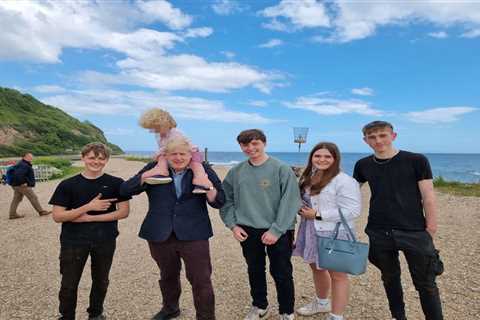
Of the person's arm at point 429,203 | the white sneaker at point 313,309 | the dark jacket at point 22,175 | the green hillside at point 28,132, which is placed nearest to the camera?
the person's arm at point 429,203

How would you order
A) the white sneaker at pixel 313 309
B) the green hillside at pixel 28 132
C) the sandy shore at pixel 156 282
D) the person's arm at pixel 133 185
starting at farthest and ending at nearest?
1. the green hillside at pixel 28 132
2. the sandy shore at pixel 156 282
3. the white sneaker at pixel 313 309
4. the person's arm at pixel 133 185

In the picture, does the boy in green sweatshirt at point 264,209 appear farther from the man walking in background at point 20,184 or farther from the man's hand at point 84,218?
the man walking in background at point 20,184

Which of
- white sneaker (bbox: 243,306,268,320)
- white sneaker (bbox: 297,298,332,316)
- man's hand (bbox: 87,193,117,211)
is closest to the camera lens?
man's hand (bbox: 87,193,117,211)

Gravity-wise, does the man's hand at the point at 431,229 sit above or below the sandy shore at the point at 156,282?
above

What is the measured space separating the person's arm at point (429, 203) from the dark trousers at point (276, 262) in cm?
121

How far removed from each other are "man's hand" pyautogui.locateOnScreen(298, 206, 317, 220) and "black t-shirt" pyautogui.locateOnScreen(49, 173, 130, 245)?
1.80 m

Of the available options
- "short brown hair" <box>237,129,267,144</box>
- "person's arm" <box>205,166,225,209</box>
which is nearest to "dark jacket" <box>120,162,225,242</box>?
"person's arm" <box>205,166,225,209</box>

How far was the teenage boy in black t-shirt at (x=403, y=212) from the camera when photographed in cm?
280

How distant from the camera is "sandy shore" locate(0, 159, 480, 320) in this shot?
12.6ft

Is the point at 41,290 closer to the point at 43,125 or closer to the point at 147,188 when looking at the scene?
the point at 147,188

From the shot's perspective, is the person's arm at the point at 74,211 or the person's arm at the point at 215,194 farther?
the person's arm at the point at 215,194

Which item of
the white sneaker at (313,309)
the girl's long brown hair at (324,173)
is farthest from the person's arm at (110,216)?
the white sneaker at (313,309)

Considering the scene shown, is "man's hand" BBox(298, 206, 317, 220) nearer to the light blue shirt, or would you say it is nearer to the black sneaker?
the light blue shirt

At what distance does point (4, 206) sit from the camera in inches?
433
